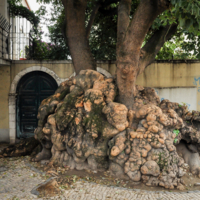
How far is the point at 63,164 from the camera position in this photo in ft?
20.4

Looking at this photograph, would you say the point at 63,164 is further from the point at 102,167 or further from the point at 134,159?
the point at 134,159

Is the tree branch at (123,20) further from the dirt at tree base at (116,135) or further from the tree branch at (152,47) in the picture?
the dirt at tree base at (116,135)

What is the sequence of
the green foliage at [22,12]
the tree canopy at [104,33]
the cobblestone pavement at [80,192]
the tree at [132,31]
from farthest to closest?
1. the green foliage at [22,12]
2. the tree canopy at [104,33]
3. the cobblestone pavement at [80,192]
4. the tree at [132,31]

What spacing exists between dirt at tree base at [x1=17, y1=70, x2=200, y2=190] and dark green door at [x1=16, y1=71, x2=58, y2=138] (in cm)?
376

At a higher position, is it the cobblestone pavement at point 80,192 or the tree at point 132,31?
the tree at point 132,31

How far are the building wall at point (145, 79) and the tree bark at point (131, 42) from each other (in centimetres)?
A: 402

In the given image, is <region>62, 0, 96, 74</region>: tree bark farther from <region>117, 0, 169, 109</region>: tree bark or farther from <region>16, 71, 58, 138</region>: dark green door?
<region>16, 71, 58, 138</region>: dark green door

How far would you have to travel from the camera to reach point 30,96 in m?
10.4

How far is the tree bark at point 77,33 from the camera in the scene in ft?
22.8

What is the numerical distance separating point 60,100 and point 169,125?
3344mm

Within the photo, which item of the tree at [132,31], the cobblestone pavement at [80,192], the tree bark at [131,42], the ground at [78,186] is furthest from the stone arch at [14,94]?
the cobblestone pavement at [80,192]

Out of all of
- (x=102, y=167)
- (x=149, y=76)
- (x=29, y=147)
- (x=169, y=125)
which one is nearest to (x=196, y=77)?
(x=149, y=76)

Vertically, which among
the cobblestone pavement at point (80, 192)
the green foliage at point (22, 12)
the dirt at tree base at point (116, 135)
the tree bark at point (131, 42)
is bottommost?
the cobblestone pavement at point (80, 192)

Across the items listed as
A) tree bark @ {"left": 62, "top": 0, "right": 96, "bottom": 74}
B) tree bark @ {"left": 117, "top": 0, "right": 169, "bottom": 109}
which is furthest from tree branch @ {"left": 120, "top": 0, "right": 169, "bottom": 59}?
tree bark @ {"left": 62, "top": 0, "right": 96, "bottom": 74}
